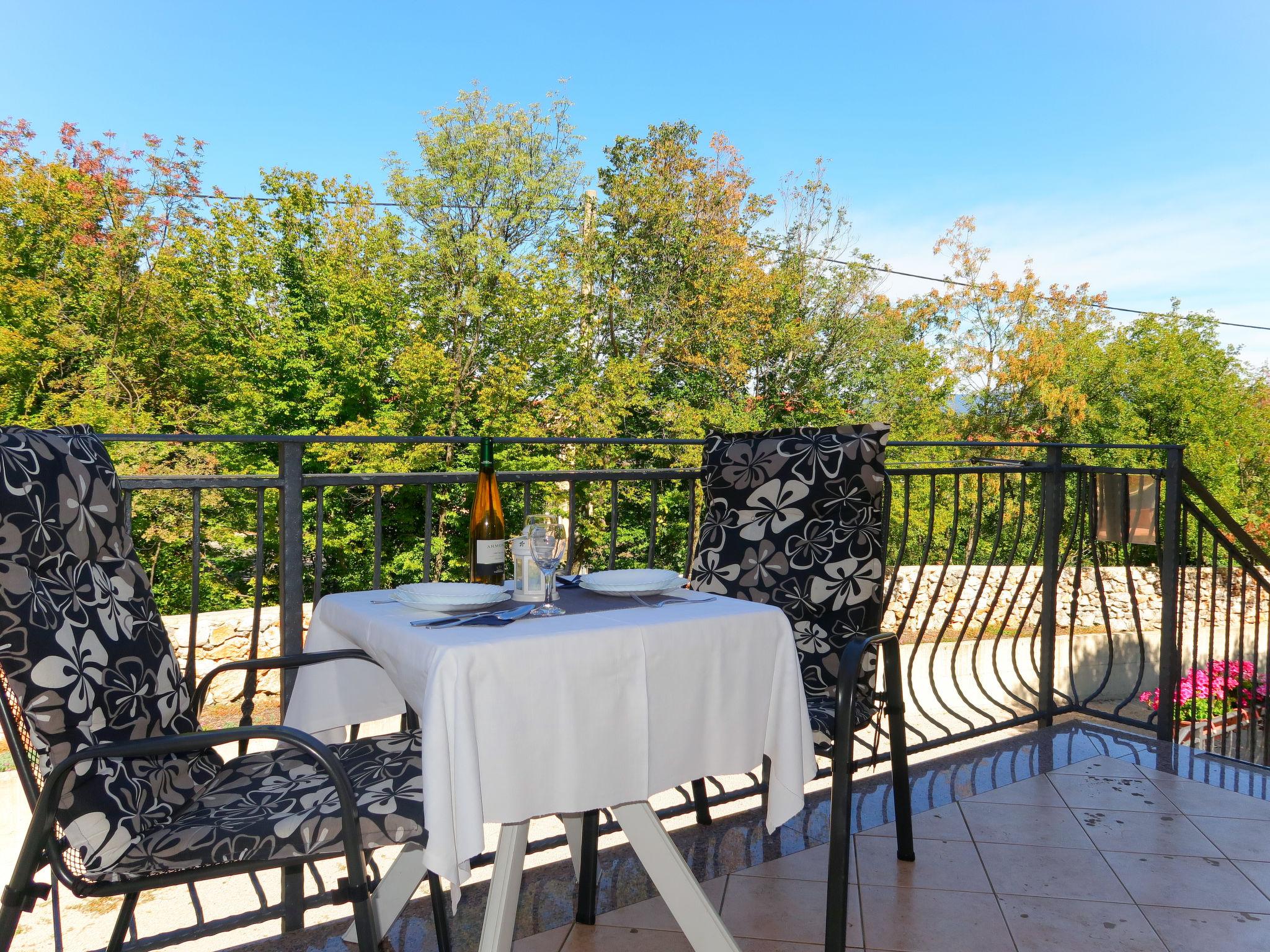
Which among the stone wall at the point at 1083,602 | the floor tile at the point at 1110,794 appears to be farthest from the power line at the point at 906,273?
the floor tile at the point at 1110,794

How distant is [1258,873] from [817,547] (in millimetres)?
1379

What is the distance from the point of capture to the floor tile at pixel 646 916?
1926 mm

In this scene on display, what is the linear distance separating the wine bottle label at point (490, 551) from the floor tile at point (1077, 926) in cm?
138

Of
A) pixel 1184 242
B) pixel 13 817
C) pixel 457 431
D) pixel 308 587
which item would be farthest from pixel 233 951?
pixel 1184 242

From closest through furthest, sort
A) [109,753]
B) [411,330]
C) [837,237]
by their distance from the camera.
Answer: [109,753] < [411,330] < [837,237]

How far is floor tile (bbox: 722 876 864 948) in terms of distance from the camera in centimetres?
191

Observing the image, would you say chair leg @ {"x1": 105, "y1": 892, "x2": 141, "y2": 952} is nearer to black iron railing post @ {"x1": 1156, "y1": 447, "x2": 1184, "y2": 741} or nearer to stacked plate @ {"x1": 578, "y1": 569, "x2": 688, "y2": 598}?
stacked plate @ {"x1": 578, "y1": 569, "x2": 688, "y2": 598}

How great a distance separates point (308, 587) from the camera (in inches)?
647

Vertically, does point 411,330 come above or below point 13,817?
above

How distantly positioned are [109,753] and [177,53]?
19.7 metres

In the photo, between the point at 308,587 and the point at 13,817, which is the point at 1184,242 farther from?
the point at 13,817

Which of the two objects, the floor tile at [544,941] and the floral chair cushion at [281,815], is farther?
the floor tile at [544,941]

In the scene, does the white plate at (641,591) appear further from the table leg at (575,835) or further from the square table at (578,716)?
the table leg at (575,835)

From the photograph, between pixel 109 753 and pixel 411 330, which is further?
pixel 411 330
